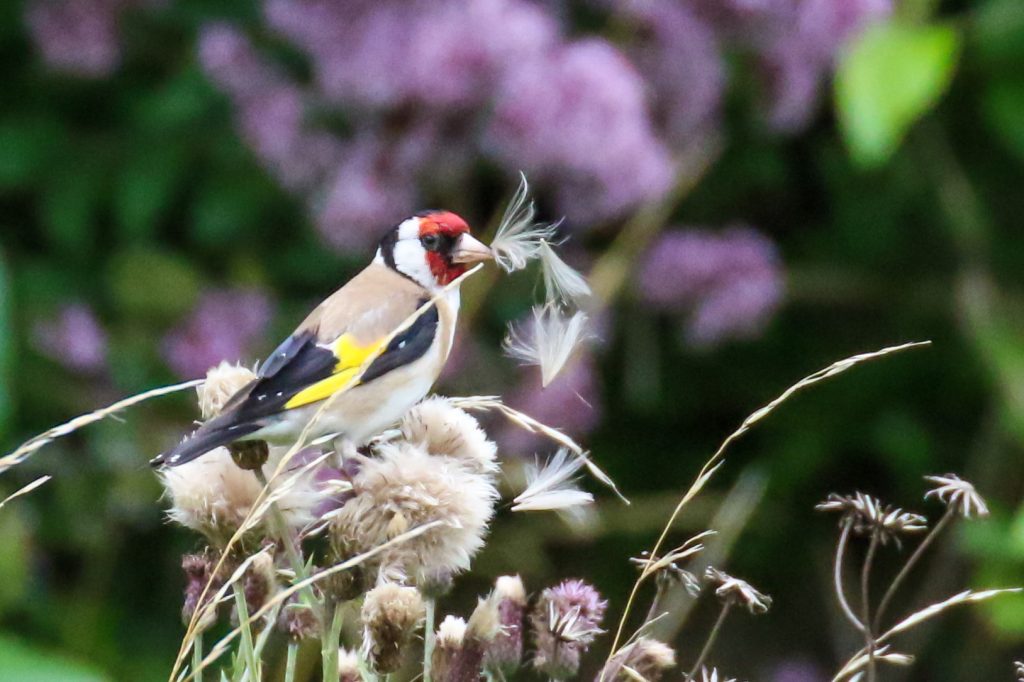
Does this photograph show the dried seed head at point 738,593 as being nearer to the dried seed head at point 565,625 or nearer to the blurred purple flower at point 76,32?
the dried seed head at point 565,625

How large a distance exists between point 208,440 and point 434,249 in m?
0.59

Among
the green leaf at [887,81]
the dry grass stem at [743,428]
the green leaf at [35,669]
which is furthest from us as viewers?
the green leaf at [887,81]

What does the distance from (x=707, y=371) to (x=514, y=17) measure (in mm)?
1109

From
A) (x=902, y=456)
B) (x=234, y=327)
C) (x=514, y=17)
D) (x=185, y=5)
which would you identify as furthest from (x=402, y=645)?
(x=902, y=456)

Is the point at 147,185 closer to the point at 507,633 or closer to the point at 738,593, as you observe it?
the point at 507,633

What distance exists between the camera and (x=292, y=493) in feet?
3.49

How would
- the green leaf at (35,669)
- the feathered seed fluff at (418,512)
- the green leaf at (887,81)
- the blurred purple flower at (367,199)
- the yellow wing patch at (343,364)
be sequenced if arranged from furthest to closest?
1. the blurred purple flower at (367,199)
2. the green leaf at (887,81)
3. the green leaf at (35,669)
4. the yellow wing patch at (343,364)
5. the feathered seed fluff at (418,512)

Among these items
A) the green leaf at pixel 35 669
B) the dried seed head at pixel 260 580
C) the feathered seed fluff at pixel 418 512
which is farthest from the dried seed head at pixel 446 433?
the green leaf at pixel 35 669

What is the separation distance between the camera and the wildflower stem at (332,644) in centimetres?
94

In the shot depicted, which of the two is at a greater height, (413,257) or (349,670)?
(413,257)

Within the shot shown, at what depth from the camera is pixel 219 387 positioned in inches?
44.8

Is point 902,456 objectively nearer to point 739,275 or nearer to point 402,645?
point 739,275

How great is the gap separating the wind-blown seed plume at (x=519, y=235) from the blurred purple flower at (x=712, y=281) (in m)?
1.44

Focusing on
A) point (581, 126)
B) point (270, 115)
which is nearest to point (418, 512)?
point (581, 126)
